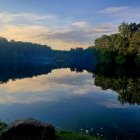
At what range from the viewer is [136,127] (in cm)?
3378

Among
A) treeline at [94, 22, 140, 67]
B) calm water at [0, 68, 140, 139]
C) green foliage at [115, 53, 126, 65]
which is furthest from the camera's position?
green foliage at [115, 53, 126, 65]

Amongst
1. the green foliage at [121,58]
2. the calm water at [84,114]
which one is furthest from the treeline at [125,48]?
the calm water at [84,114]

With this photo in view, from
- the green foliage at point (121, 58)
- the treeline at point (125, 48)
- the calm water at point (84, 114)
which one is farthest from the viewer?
the green foliage at point (121, 58)

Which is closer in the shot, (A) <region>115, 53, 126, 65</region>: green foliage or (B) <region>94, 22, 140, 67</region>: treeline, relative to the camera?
(B) <region>94, 22, 140, 67</region>: treeline

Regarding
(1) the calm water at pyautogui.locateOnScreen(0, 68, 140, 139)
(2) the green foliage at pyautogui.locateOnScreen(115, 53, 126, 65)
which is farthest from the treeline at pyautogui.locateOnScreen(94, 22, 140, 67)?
(1) the calm water at pyautogui.locateOnScreen(0, 68, 140, 139)

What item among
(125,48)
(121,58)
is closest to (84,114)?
(121,58)

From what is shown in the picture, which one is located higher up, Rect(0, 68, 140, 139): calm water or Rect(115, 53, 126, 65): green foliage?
Rect(115, 53, 126, 65): green foliage

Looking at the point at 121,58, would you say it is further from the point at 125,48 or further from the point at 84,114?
the point at 84,114

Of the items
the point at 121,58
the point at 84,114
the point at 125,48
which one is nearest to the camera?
the point at 84,114

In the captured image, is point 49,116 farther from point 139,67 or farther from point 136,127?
point 139,67

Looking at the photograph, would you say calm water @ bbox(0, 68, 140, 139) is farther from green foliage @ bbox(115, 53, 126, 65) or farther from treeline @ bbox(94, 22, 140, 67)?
green foliage @ bbox(115, 53, 126, 65)

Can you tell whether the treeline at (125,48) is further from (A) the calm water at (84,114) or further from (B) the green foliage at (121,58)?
(A) the calm water at (84,114)

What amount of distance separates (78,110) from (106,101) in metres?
9.60

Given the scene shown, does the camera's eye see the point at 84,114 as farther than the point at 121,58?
No
